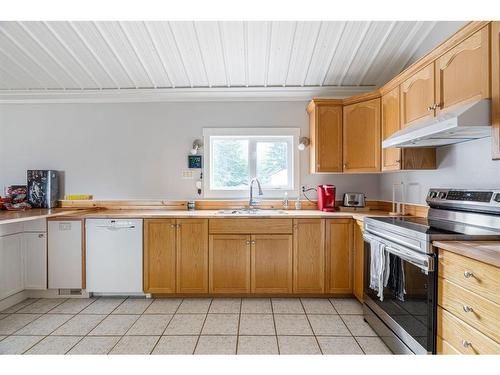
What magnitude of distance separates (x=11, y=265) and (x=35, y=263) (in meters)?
0.19

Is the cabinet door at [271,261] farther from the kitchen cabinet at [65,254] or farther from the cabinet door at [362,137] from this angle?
the kitchen cabinet at [65,254]

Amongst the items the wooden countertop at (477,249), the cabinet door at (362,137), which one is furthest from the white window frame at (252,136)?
the wooden countertop at (477,249)

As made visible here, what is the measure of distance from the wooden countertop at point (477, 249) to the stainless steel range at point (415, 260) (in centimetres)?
5

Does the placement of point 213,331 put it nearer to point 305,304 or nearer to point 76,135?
point 305,304

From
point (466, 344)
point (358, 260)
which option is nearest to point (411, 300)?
point (466, 344)

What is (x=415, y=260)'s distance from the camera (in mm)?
1573

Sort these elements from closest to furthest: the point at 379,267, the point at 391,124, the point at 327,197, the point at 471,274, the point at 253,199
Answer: the point at 471,274
the point at 379,267
the point at 391,124
the point at 327,197
the point at 253,199

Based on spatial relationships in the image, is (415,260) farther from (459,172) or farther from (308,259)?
(308,259)

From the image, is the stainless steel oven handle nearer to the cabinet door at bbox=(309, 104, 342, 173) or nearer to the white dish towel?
the white dish towel

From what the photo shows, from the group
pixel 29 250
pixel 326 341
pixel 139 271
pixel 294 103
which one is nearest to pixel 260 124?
pixel 294 103

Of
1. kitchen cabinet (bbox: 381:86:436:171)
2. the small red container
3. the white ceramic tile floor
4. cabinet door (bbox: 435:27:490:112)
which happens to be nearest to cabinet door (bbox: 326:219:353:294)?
the white ceramic tile floor

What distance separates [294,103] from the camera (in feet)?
10.8

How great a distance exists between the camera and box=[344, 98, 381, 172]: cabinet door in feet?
8.87

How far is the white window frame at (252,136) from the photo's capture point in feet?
10.9
